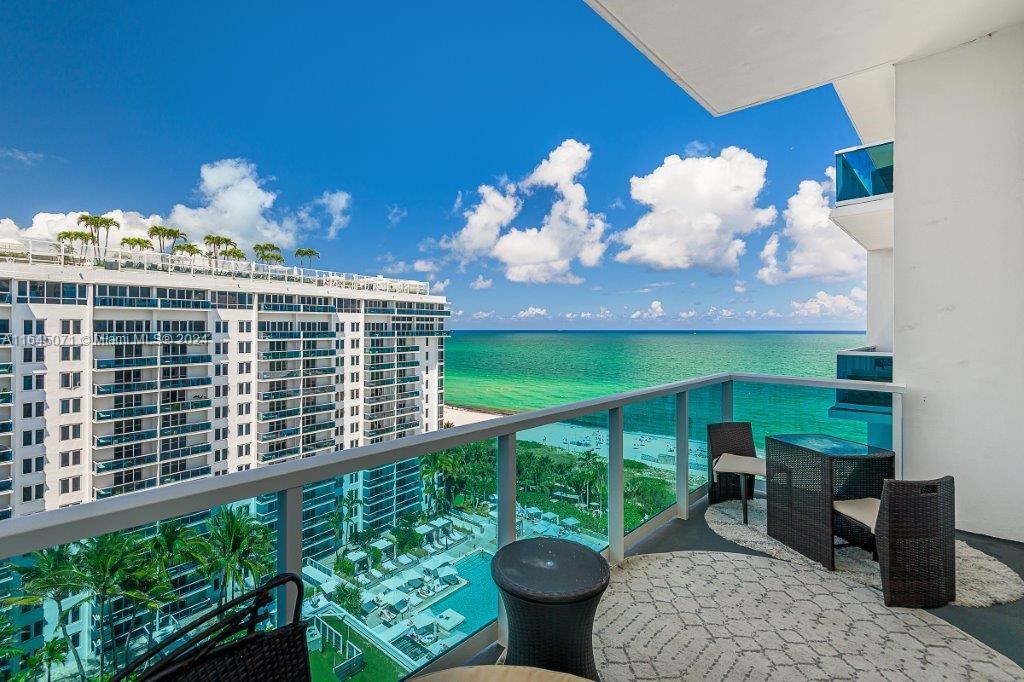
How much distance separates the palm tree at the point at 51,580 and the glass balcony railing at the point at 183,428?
2804cm

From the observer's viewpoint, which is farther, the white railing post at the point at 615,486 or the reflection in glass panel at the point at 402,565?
the white railing post at the point at 615,486

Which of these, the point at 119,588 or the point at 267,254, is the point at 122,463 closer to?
the point at 267,254

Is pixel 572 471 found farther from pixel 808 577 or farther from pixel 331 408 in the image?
pixel 331 408

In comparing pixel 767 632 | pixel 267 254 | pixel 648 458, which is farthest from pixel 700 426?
pixel 267 254

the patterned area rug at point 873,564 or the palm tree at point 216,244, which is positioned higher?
the palm tree at point 216,244

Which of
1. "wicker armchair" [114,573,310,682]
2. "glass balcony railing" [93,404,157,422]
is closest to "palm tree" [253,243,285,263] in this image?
"glass balcony railing" [93,404,157,422]

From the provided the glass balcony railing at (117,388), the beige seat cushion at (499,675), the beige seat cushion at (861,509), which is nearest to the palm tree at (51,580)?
the beige seat cushion at (499,675)

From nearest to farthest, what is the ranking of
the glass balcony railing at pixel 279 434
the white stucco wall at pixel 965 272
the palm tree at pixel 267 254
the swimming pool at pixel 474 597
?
the swimming pool at pixel 474 597
the white stucco wall at pixel 965 272
the glass balcony railing at pixel 279 434
the palm tree at pixel 267 254

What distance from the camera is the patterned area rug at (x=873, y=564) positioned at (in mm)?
2477

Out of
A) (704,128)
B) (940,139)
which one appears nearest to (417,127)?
(704,128)

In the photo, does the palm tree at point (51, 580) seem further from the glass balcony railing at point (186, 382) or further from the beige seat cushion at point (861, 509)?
the glass balcony railing at point (186, 382)

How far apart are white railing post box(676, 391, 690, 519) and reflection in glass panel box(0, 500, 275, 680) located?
2.89 m

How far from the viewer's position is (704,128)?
4125 cm

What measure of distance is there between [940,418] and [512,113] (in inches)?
1960
